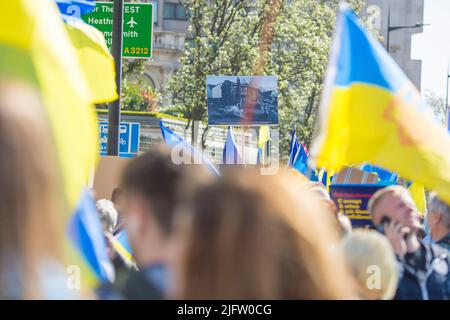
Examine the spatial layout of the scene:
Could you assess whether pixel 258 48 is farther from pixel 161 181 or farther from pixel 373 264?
pixel 161 181

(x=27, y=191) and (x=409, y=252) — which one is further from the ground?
(x=27, y=191)

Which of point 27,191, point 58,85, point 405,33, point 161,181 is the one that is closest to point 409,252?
point 161,181

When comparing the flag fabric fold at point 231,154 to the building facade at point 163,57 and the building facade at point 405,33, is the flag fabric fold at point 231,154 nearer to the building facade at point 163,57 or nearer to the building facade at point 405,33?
the building facade at point 163,57

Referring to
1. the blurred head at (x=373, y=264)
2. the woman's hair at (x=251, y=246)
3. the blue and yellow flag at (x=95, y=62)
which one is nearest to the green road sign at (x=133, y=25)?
the blue and yellow flag at (x=95, y=62)

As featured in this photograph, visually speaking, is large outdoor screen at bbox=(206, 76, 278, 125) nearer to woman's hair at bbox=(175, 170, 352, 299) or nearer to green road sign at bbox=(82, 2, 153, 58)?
green road sign at bbox=(82, 2, 153, 58)

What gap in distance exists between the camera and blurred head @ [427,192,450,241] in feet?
20.7

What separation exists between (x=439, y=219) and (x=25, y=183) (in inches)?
175

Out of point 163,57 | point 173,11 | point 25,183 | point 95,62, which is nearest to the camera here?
point 25,183

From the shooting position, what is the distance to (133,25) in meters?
15.0

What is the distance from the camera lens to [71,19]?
6.48 m

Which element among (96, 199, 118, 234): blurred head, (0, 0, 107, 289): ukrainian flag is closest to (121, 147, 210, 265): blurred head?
(0, 0, 107, 289): ukrainian flag

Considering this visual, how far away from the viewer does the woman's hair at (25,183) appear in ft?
7.47
